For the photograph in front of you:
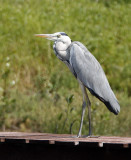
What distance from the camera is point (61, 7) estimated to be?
10.8 meters

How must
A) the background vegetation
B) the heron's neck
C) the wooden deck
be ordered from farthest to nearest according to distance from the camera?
the background vegetation → the heron's neck → the wooden deck

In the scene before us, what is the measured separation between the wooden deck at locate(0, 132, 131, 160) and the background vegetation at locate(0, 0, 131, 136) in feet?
7.68

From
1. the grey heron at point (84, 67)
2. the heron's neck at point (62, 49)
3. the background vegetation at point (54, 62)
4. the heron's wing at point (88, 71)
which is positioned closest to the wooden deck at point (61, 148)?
the grey heron at point (84, 67)

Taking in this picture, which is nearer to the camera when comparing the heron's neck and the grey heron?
the grey heron

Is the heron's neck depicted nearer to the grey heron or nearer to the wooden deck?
the grey heron

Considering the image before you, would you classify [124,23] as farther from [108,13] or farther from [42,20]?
[42,20]

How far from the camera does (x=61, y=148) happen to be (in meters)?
3.35

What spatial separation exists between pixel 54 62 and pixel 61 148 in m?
5.48

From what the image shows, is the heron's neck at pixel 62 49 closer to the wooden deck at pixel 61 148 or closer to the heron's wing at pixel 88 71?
the heron's wing at pixel 88 71

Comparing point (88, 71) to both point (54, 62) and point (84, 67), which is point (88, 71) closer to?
point (84, 67)

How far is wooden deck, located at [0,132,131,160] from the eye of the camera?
3.09 metres

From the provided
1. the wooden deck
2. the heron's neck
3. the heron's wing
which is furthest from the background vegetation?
the wooden deck

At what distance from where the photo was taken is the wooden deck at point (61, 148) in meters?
3.09

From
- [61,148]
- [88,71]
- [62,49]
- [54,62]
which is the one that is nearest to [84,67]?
[88,71]
